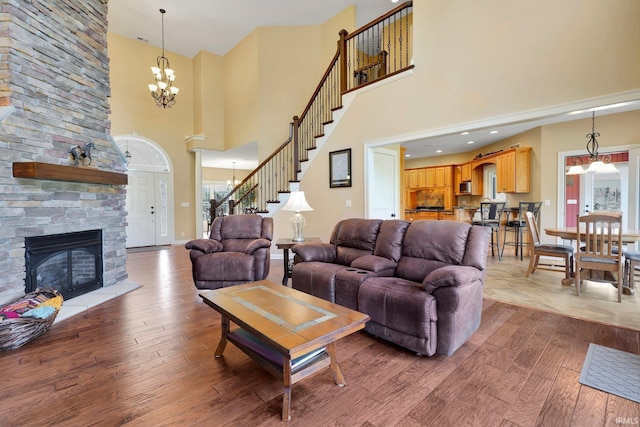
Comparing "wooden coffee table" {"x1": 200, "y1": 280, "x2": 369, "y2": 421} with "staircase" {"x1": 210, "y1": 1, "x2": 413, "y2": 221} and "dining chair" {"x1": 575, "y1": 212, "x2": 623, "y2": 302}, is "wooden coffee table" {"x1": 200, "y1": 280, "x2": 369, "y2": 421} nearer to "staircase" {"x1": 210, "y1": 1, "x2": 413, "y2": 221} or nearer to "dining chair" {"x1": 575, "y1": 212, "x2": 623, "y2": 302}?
"dining chair" {"x1": 575, "y1": 212, "x2": 623, "y2": 302}

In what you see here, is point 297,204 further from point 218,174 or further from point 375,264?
point 218,174

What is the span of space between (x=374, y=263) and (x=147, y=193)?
7027 mm

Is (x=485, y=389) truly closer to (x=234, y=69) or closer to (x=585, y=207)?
(x=585, y=207)

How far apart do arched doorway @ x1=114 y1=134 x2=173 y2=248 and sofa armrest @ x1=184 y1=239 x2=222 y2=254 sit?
4678mm

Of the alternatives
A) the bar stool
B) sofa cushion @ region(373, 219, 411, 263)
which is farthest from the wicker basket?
the bar stool

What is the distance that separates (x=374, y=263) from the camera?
2.86 metres

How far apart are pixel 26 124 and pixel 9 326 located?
2.00 metres

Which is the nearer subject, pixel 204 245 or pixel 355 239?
pixel 355 239

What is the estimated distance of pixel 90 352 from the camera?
2305 millimetres

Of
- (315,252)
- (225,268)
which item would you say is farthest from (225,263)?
(315,252)

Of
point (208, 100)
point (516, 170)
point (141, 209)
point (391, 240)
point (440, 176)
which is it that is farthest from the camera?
point (440, 176)

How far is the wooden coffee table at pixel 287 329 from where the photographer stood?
156 cm

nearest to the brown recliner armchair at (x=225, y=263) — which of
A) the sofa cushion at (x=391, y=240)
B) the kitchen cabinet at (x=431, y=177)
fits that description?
the sofa cushion at (x=391, y=240)

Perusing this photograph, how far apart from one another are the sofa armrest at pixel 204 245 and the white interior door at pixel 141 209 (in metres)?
4.71
